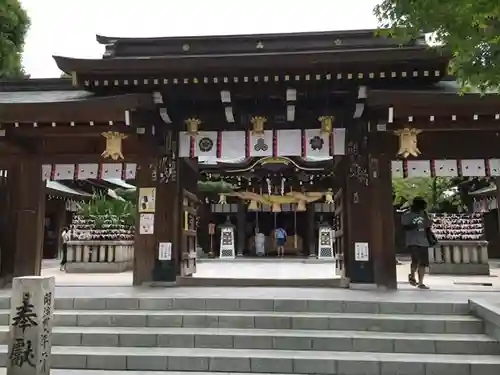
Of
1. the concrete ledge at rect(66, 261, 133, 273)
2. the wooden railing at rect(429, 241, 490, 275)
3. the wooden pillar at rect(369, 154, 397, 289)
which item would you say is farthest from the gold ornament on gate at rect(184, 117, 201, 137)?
the wooden railing at rect(429, 241, 490, 275)

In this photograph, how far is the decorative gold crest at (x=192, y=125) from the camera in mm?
9781

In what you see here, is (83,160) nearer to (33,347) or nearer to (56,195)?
(33,347)

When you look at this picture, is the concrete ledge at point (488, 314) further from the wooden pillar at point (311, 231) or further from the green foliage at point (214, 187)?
the green foliage at point (214, 187)

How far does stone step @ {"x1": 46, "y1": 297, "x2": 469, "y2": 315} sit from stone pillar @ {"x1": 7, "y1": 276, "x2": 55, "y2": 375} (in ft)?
7.60

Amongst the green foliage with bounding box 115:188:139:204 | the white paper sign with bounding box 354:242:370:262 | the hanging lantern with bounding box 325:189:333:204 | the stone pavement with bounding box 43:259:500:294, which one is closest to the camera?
the white paper sign with bounding box 354:242:370:262

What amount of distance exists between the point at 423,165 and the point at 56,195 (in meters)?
16.0

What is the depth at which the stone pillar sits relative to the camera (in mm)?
4891

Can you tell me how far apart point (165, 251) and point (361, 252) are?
3.96 metres

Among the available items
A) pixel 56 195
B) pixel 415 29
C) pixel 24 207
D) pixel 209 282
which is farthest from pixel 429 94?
pixel 56 195

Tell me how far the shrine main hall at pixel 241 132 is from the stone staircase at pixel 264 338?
92.7 inches

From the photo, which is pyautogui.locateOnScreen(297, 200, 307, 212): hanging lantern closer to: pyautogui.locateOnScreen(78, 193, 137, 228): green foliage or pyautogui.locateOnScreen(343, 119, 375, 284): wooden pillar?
pyautogui.locateOnScreen(78, 193, 137, 228): green foliage

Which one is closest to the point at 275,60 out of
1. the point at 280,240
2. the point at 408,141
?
the point at 408,141

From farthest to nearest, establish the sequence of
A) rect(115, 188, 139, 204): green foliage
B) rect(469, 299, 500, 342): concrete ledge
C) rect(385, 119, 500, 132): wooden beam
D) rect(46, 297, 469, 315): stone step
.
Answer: rect(115, 188, 139, 204): green foliage → rect(385, 119, 500, 132): wooden beam → rect(46, 297, 469, 315): stone step → rect(469, 299, 500, 342): concrete ledge

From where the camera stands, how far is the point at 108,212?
15422 millimetres
